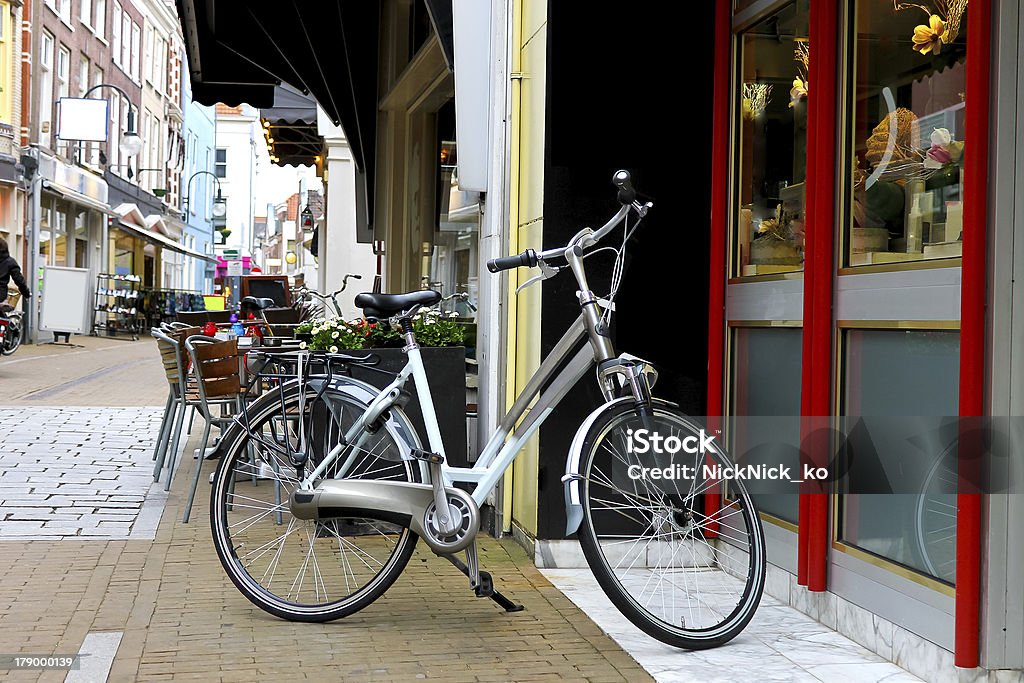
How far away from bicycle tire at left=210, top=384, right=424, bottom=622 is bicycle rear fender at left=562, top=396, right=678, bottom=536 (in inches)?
22.4

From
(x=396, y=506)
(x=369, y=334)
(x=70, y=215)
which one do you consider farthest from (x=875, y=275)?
(x=70, y=215)

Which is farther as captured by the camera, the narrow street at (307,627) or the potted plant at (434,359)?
the potted plant at (434,359)

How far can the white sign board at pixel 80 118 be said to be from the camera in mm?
25141

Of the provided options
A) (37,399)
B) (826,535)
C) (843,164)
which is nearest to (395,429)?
(826,535)

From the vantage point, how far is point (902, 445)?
3521 millimetres

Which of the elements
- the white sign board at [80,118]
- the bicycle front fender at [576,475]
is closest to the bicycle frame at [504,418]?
the bicycle front fender at [576,475]

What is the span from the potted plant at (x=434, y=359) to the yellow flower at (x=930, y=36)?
2.51 meters

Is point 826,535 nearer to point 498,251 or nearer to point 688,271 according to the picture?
point 688,271

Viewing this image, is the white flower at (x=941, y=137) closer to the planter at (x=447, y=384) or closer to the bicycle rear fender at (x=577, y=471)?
the bicycle rear fender at (x=577, y=471)

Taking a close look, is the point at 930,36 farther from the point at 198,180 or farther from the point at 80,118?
the point at 198,180

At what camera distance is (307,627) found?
387 cm

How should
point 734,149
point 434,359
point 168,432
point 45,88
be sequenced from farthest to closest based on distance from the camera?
point 45,88 < point 168,432 < point 434,359 < point 734,149

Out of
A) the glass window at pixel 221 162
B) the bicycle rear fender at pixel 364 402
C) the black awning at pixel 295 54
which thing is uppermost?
the glass window at pixel 221 162

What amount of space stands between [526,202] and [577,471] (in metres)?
1.81
